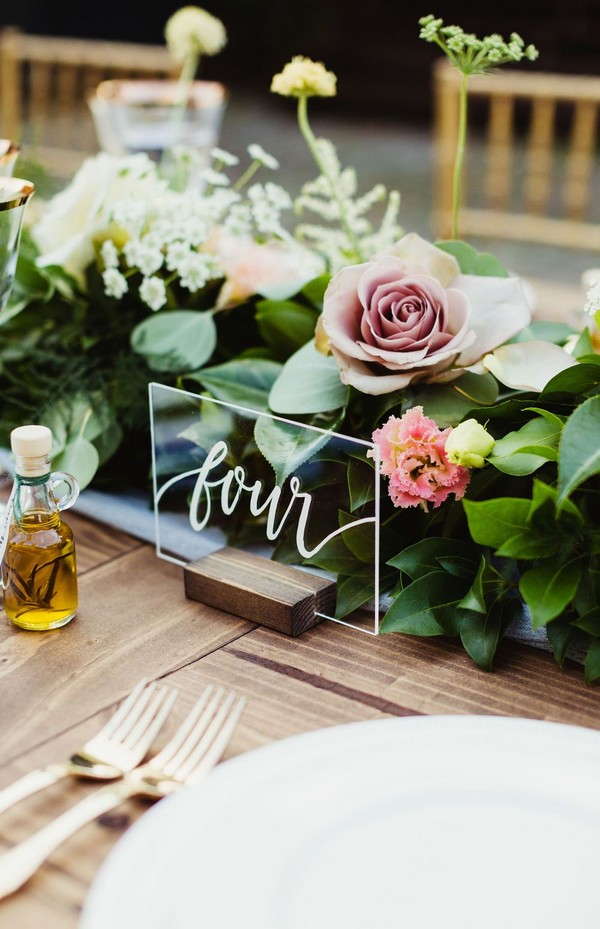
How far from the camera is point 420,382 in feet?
2.52

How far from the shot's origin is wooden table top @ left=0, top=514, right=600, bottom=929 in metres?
0.59

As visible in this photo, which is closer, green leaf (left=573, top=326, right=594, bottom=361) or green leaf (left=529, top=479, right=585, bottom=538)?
green leaf (left=529, top=479, right=585, bottom=538)

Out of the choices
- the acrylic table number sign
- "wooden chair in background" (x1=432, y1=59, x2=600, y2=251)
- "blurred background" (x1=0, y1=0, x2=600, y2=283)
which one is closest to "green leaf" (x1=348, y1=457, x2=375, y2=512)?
the acrylic table number sign

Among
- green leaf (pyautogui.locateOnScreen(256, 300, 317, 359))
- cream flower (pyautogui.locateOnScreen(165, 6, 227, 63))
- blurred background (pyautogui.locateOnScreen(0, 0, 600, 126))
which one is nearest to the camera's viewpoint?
green leaf (pyautogui.locateOnScreen(256, 300, 317, 359))

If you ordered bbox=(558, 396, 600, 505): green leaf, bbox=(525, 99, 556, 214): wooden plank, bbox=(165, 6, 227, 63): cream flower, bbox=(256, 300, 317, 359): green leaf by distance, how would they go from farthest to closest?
bbox=(525, 99, 556, 214): wooden plank, bbox=(165, 6, 227, 63): cream flower, bbox=(256, 300, 317, 359): green leaf, bbox=(558, 396, 600, 505): green leaf

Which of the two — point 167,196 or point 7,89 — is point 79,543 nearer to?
point 167,196

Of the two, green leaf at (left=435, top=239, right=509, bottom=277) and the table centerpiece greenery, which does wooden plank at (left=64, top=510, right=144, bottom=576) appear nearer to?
the table centerpiece greenery

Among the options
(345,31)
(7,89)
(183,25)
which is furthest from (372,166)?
(183,25)

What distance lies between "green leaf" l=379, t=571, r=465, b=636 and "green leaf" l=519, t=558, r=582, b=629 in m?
0.08

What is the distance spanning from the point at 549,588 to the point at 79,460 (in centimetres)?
44

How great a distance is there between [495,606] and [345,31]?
29.0 ft

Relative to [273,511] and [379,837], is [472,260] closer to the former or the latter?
[273,511]

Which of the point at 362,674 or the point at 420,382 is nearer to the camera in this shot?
the point at 362,674

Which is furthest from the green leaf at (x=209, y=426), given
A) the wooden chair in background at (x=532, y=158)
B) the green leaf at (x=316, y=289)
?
the wooden chair in background at (x=532, y=158)
